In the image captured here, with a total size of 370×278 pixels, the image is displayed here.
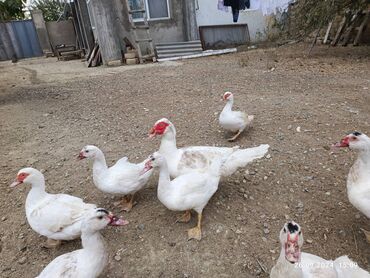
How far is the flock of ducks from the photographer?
209 centimetres

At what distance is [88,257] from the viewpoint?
7.60ft

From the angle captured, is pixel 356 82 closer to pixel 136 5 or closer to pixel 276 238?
pixel 276 238

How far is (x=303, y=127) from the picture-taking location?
479cm

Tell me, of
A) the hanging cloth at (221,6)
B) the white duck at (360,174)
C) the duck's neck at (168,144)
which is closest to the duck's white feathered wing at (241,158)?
the duck's neck at (168,144)

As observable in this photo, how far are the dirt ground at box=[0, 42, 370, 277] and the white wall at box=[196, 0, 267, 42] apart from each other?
5558 millimetres

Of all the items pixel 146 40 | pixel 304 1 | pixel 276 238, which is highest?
pixel 304 1

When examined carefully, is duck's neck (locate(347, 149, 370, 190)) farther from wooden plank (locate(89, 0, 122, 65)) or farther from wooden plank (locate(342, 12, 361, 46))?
wooden plank (locate(89, 0, 122, 65))

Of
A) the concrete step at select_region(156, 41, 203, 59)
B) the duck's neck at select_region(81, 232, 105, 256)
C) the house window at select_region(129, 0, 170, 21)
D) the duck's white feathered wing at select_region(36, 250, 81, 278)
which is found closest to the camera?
the duck's white feathered wing at select_region(36, 250, 81, 278)

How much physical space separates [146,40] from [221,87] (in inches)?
242

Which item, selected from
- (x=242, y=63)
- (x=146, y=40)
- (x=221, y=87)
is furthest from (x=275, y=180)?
(x=146, y=40)

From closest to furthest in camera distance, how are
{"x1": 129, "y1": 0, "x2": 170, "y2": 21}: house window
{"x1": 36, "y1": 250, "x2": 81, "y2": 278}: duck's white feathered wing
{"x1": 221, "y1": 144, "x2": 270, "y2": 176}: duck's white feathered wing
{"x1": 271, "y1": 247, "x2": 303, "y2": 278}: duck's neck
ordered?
1. {"x1": 271, "y1": 247, "x2": 303, "y2": 278}: duck's neck
2. {"x1": 36, "y1": 250, "x2": 81, "y2": 278}: duck's white feathered wing
3. {"x1": 221, "y1": 144, "x2": 270, "y2": 176}: duck's white feathered wing
4. {"x1": 129, "y1": 0, "x2": 170, "y2": 21}: house window

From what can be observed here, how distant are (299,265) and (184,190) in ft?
4.05

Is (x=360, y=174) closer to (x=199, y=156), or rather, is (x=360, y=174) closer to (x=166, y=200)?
(x=199, y=156)
